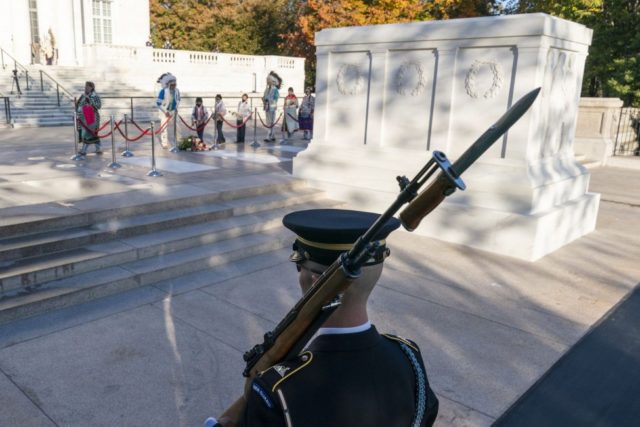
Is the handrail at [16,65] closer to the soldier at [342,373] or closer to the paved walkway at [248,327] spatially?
the paved walkway at [248,327]

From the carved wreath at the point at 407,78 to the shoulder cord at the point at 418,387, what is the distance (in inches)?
284

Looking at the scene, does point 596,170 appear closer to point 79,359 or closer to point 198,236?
point 198,236

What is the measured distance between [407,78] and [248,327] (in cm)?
528

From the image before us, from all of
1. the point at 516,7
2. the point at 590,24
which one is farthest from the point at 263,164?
the point at 516,7

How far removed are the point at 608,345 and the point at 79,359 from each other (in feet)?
14.3

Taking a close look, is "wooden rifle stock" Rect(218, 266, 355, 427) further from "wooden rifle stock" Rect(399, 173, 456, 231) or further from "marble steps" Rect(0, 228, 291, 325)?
"marble steps" Rect(0, 228, 291, 325)

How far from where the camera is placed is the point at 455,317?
5.41 meters

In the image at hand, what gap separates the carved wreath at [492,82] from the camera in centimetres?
778

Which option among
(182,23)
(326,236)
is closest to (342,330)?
(326,236)

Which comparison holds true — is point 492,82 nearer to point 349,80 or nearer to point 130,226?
point 349,80

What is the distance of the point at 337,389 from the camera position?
1630 mm

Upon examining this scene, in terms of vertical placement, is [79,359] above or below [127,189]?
below

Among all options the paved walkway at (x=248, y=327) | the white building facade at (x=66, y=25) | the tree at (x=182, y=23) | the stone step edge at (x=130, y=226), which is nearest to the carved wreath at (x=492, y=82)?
the paved walkway at (x=248, y=327)

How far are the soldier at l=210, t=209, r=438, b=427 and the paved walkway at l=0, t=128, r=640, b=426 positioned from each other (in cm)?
216
